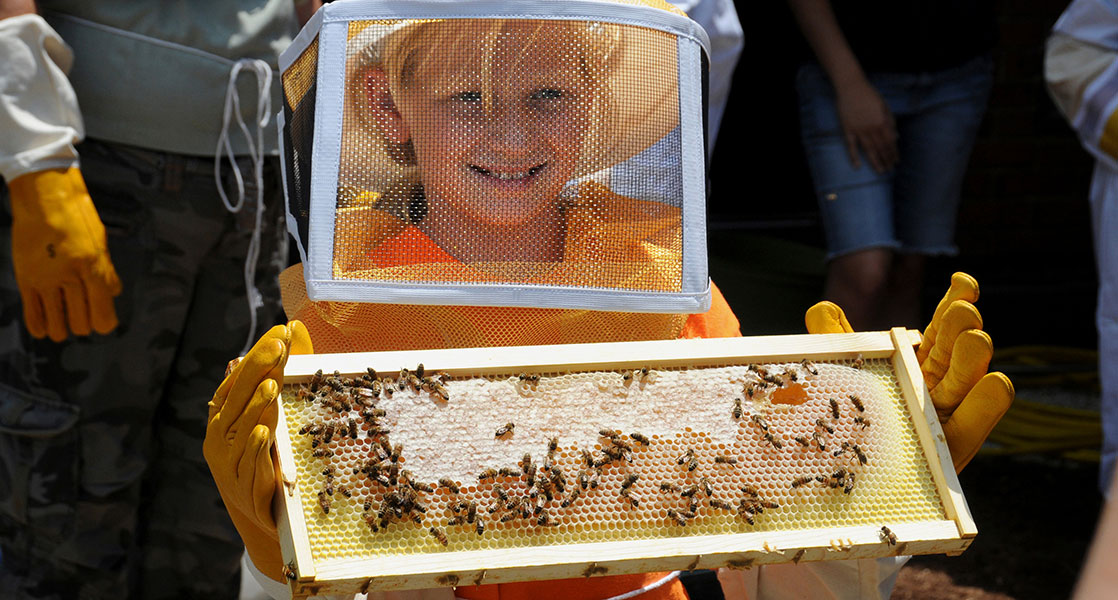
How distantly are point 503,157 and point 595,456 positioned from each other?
56 centimetres

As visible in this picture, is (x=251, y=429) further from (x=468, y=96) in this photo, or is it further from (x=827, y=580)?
(x=827, y=580)

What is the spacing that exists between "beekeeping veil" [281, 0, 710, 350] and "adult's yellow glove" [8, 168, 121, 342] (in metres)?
0.83

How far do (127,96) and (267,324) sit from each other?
2.64 feet

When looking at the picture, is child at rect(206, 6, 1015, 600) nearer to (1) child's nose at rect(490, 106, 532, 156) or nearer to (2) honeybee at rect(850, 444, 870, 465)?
(1) child's nose at rect(490, 106, 532, 156)

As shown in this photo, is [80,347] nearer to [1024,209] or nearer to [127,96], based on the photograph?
[127,96]

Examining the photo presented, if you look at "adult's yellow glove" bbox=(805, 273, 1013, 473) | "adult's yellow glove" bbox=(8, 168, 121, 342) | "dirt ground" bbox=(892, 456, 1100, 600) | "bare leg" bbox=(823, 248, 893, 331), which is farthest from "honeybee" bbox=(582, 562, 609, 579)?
"dirt ground" bbox=(892, 456, 1100, 600)

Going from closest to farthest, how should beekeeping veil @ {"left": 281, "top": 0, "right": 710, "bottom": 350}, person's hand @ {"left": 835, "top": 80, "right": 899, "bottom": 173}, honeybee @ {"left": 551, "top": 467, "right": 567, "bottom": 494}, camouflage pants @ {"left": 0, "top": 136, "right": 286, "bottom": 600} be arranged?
honeybee @ {"left": 551, "top": 467, "right": 567, "bottom": 494}
beekeeping veil @ {"left": 281, "top": 0, "right": 710, "bottom": 350}
camouflage pants @ {"left": 0, "top": 136, "right": 286, "bottom": 600}
person's hand @ {"left": 835, "top": 80, "right": 899, "bottom": 173}

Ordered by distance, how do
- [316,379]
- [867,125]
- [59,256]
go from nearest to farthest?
1. [316,379]
2. [59,256]
3. [867,125]

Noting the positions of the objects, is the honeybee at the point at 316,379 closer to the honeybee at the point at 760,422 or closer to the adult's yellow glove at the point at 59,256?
the honeybee at the point at 760,422

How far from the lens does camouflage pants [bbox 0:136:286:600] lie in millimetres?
2629

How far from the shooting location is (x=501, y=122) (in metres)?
1.75

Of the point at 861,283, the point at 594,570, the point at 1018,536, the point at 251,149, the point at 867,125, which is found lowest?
the point at 1018,536

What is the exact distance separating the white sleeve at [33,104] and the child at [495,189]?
0.93 m

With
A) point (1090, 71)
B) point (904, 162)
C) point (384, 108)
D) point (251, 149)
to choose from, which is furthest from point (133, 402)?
point (1090, 71)
